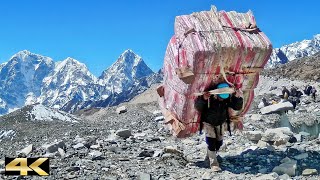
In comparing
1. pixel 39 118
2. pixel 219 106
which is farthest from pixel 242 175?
pixel 39 118

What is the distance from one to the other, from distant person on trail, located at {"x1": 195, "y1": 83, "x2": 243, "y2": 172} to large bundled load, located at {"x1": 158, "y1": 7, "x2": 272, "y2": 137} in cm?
20

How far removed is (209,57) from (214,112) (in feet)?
3.61

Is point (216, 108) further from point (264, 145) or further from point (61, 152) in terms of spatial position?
point (61, 152)

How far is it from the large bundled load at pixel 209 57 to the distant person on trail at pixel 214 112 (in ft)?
0.64

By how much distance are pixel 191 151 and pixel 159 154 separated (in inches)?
41.2

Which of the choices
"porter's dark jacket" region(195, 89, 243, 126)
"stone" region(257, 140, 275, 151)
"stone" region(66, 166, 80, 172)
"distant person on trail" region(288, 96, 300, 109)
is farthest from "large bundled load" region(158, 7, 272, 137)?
"distant person on trail" region(288, 96, 300, 109)

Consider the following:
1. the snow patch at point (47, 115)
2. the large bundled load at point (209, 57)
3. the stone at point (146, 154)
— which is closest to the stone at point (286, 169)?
the large bundled load at point (209, 57)

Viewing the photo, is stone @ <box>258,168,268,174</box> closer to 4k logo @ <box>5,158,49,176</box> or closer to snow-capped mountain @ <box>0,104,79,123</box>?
4k logo @ <box>5,158,49,176</box>

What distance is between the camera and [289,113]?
1720 cm

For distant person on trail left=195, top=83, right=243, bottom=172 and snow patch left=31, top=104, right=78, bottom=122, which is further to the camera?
snow patch left=31, top=104, right=78, bottom=122

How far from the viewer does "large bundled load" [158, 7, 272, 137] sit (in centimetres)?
827

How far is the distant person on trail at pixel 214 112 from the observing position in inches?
341

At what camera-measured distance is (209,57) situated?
8.16 metres

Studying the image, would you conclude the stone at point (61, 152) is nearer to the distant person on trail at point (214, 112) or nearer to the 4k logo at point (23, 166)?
the distant person on trail at point (214, 112)
